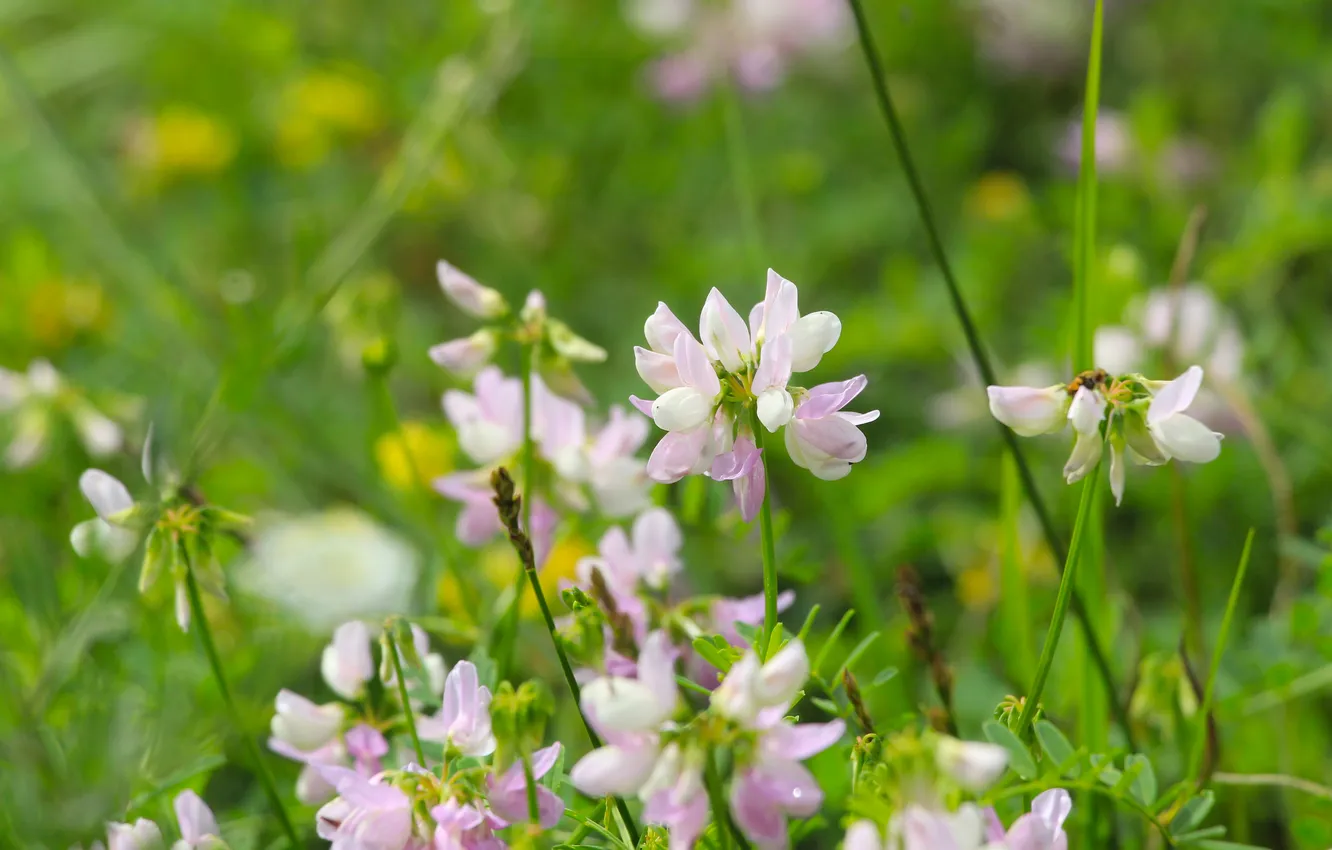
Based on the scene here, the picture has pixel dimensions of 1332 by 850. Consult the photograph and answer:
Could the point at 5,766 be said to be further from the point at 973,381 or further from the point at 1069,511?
the point at 973,381

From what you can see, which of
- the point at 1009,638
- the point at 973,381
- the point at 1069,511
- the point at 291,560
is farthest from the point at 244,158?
the point at 1009,638

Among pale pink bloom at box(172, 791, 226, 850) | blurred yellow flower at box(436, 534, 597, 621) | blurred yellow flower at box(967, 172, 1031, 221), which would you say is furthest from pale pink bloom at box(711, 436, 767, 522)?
blurred yellow flower at box(967, 172, 1031, 221)

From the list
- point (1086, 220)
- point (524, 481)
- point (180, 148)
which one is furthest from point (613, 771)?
point (180, 148)

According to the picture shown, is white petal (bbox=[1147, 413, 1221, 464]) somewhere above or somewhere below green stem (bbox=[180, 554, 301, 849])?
above

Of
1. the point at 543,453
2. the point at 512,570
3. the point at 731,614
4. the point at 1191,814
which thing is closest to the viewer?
the point at 1191,814

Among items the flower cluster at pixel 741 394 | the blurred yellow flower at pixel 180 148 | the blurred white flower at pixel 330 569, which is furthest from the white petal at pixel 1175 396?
the blurred yellow flower at pixel 180 148

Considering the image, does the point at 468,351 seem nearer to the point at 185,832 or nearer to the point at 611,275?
the point at 185,832

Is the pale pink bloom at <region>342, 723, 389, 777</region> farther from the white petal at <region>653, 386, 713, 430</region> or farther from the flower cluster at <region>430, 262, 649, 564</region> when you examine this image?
the white petal at <region>653, 386, 713, 430</region>
